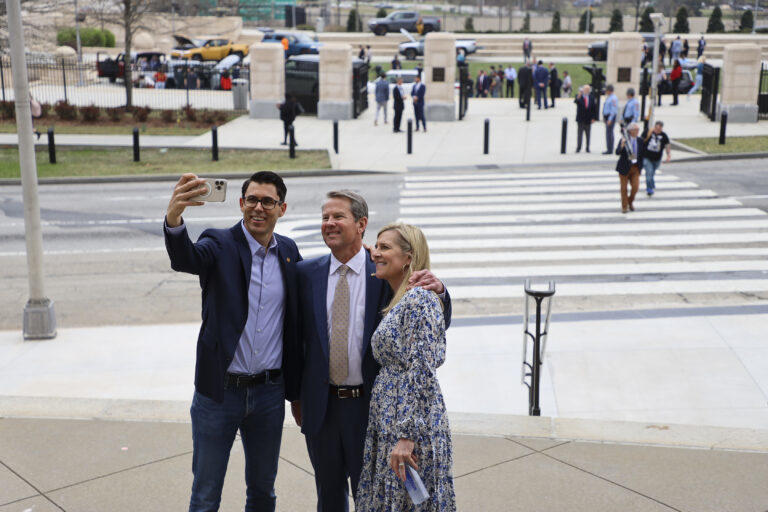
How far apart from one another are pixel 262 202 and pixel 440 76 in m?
28.3

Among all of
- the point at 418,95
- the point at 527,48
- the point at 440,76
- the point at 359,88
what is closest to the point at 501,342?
the point at 418,95

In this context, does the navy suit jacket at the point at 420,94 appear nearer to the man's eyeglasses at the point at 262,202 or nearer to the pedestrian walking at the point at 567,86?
the pedestrian walking at the point at 567,86

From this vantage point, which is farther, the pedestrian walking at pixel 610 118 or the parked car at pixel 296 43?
the parked car at pixel 296 43

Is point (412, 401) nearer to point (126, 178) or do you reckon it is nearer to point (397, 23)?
point (126, 178)

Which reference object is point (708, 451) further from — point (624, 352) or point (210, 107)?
point (210, 107)

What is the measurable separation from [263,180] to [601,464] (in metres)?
3.10

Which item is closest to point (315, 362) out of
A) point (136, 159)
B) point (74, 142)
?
point (136, 159)

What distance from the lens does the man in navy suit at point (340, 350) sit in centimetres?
454

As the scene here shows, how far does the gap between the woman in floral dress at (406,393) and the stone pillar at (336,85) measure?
28.3m

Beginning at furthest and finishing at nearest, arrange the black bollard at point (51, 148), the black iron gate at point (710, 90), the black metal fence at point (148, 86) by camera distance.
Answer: the black metal fence at point (148, 86), the black iron gate at point (710, 90), the black bollard at point (51, 148)

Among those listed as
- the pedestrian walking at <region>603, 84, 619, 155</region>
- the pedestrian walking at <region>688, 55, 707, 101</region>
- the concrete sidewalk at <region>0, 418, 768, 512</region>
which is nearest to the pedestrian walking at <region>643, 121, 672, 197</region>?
the pedestrian walking at <region>603, 84, 619, 155</region>

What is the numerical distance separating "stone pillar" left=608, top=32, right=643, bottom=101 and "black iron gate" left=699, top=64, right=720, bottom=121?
2.38 meters

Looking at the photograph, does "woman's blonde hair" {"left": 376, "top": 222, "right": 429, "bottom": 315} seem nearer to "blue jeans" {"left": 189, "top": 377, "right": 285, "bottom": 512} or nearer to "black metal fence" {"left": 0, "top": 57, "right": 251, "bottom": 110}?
"blue jeans" {"left": 189, "top": 377, "right": 285, "bottom": 512}

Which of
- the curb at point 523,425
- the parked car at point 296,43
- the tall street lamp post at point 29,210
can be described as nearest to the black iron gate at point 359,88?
the parked car at point 296,43
